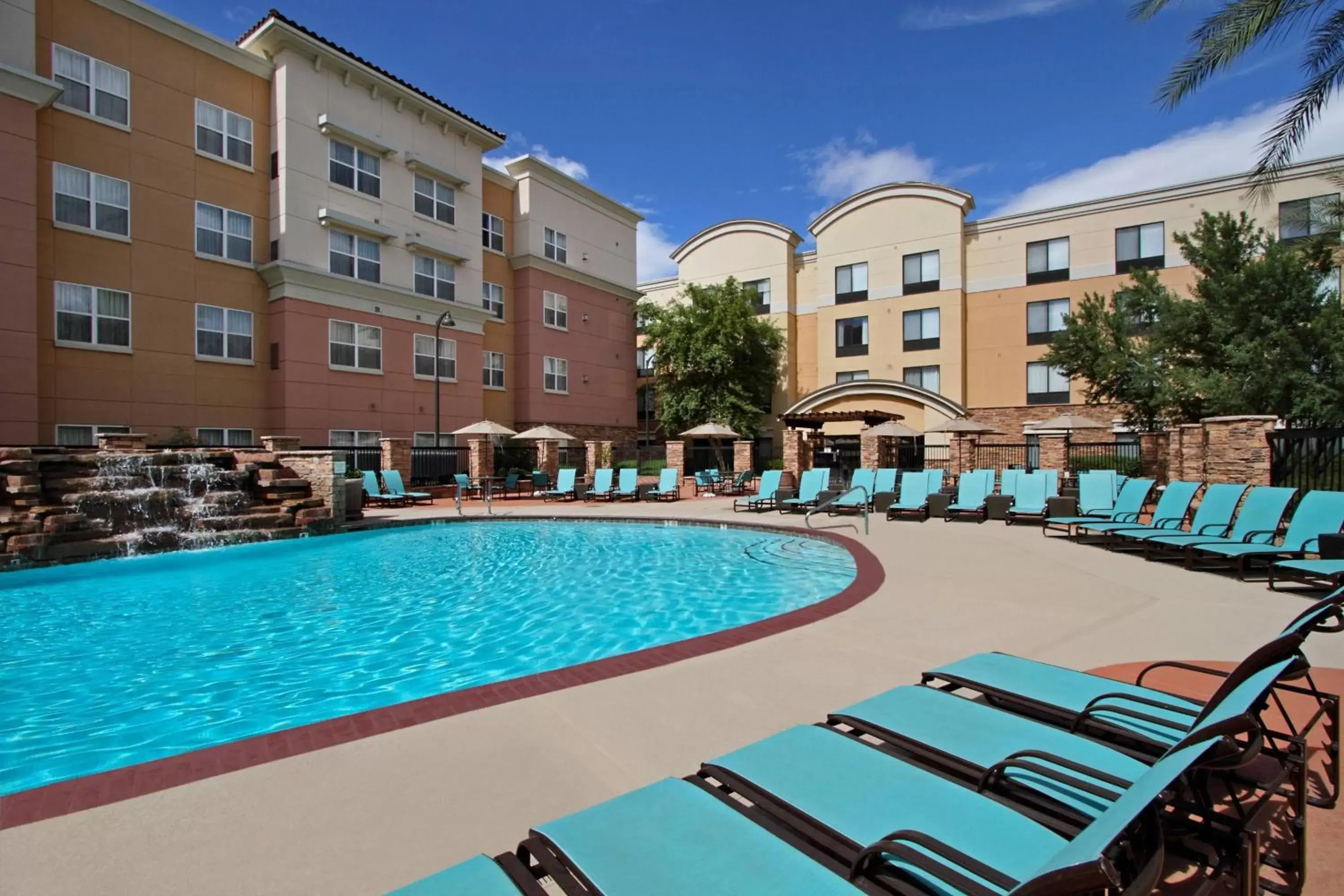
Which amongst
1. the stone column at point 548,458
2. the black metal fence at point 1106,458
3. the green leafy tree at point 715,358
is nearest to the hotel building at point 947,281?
the green leafy tree at point 715,358

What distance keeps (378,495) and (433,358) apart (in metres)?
8.14

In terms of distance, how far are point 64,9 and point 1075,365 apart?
3414cm

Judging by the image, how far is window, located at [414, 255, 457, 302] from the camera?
2689cm

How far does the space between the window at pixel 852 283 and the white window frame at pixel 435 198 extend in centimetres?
1985

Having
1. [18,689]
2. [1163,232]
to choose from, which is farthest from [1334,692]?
[1163,232]

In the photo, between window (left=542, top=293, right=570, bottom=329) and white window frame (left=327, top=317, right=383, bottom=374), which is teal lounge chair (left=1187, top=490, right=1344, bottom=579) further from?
window (left=542, top=293, right=570, bottom=329)

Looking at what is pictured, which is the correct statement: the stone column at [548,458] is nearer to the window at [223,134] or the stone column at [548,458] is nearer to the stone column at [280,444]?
the stone column at [280,444]

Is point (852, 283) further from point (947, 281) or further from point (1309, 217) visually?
point (1309, 217)

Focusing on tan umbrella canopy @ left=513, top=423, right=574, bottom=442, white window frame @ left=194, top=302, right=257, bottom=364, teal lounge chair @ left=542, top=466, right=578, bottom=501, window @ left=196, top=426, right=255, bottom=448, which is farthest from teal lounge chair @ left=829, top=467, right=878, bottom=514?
white window frame @ left=194, top=302, right=257, bottom=364

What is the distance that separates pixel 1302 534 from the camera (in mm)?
8172

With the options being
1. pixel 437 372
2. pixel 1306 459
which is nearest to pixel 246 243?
pixel 437 372

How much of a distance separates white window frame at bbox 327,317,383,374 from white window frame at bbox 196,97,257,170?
14.4 ft

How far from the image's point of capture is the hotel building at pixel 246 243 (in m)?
18.1

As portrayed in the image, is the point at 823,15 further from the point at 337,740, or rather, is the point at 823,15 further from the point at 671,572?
the point at 337,740
